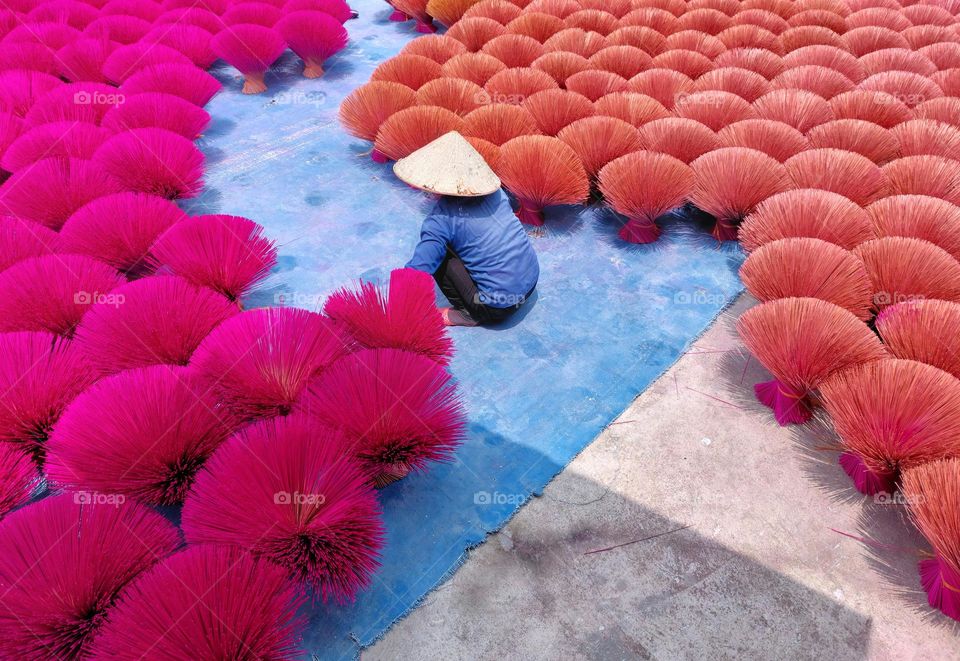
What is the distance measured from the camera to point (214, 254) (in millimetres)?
2018

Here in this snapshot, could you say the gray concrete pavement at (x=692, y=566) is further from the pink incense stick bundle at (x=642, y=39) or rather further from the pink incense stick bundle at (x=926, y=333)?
the pink incense stick bundle at (x=642, y=39)

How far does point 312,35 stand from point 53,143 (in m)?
1.71

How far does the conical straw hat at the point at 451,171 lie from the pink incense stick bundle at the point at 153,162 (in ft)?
3.61

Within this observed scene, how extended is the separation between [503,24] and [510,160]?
78.1 inches

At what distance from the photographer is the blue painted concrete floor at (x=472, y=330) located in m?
1.57

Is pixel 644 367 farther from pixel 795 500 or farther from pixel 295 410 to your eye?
pixel 295 410

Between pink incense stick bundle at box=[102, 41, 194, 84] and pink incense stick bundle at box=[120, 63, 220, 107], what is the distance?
12 centimetres

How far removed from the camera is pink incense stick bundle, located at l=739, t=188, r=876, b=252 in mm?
2195

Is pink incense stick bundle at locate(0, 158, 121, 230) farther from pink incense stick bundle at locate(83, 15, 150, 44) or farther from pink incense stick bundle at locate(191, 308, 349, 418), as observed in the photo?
pink incense stick bundle at locate(83, 15, 150, 44)

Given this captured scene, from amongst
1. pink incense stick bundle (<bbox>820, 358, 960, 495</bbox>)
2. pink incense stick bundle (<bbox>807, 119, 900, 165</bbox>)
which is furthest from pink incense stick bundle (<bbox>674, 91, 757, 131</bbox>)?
pink incense stick bundle (<bbox>820, 358, 960, 495</bbox>)

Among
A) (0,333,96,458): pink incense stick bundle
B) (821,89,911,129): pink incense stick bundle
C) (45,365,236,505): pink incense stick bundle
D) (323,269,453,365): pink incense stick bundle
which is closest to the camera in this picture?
(45,365,236,505): pink incense stick bundle

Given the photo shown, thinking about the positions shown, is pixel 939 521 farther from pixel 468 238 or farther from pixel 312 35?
pixel 312 35

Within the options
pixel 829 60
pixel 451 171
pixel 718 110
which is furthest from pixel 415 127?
pixel 829 60

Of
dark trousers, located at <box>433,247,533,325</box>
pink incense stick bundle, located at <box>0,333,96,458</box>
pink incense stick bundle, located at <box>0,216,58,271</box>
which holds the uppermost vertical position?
pink incense stick bundle, located at <box>0,216,58,271</box>
